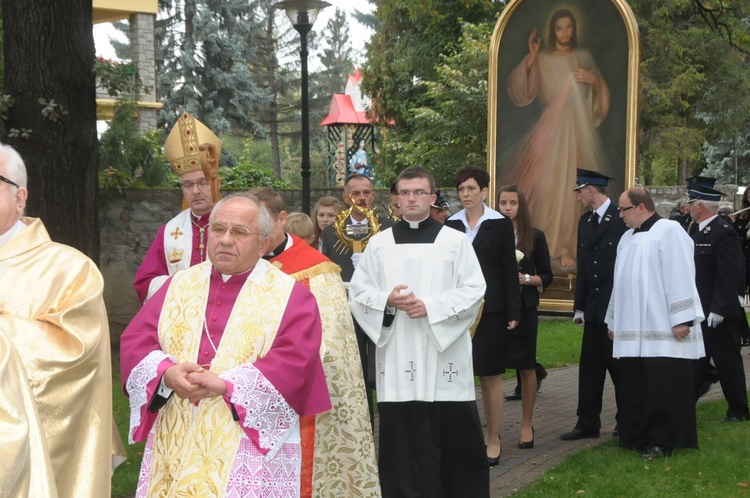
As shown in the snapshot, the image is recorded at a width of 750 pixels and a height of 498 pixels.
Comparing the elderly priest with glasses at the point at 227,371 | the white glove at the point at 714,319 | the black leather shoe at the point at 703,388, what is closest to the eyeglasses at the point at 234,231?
the elderly priest with glasses at the point at 227,371

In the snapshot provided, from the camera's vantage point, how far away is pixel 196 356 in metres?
4.34

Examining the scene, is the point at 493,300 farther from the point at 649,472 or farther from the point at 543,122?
the point at 543,122

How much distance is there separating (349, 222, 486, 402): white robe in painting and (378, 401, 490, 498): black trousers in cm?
13

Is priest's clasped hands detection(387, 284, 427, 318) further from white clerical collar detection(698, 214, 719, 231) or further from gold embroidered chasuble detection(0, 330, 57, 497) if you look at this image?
white clerical collar detection(698, 214, 719, 231)

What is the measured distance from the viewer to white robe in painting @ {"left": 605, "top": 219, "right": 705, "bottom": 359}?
24.7 feet

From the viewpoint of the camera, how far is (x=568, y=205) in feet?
45.6

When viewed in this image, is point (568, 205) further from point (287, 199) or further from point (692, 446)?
point (692, 446)

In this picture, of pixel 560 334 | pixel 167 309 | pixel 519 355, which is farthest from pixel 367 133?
pixel 167 309

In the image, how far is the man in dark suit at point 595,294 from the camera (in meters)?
8.38

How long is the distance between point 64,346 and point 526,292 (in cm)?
512

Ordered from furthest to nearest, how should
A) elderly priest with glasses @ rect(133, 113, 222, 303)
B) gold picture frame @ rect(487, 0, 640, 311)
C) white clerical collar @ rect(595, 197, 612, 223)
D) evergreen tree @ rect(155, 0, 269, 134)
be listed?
evergreen tree @ rect(155, 0, 269, 134), gold picture frame @ rect(487, 0, 640, 311), white clerical collar @ rect(595, 197, 612, 223), elderly priest with glasses @ rect(133, 113, 222, 303)

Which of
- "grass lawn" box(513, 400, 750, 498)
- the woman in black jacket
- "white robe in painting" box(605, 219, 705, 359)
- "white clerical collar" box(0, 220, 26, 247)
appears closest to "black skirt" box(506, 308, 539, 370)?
the woman in black jacket

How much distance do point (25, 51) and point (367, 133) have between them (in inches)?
1665

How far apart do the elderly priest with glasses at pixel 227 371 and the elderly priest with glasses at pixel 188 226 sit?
1652 mm
